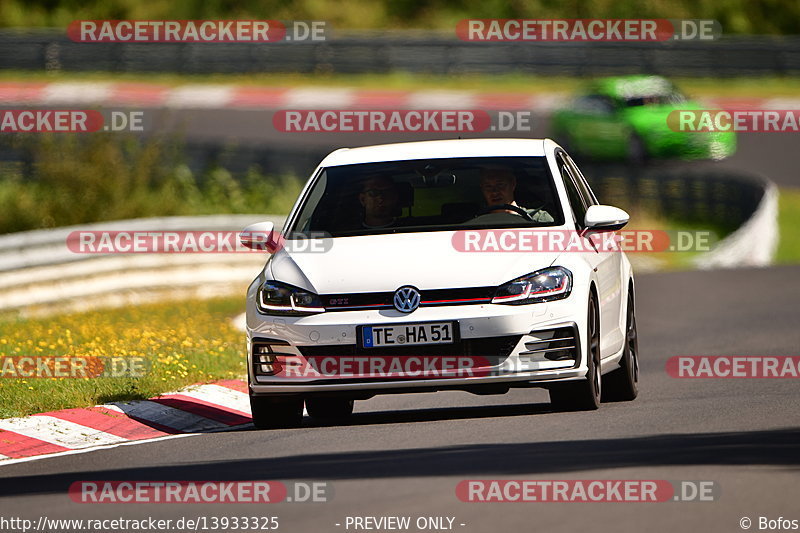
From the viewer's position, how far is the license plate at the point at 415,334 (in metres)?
9.37

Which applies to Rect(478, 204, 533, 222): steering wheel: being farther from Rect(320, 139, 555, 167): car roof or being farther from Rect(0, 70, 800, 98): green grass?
Rect(0, 70, 800, 98): green grass

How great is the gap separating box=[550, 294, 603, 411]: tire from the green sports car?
2221 cm

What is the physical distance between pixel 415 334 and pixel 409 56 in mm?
33301

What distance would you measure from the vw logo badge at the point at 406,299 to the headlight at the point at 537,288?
430 millimetres

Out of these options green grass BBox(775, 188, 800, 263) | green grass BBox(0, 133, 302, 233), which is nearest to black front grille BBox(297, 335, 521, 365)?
green grass BBox(0, 133, 302, 233)

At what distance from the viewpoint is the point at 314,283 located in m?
9.63

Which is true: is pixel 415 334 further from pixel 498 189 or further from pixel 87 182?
pixel 87 182

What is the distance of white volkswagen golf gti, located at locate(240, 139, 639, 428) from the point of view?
30.9 ft

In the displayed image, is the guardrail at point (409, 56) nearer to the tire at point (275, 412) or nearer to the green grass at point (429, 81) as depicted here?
the green grass at point (429, 81)

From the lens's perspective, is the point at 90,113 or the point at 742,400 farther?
the point at 90,113

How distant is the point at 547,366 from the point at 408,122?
26979mm

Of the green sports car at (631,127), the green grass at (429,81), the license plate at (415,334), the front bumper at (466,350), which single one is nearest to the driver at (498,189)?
the front bumper at (466,350)

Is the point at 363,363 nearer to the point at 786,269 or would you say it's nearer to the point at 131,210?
the point at 786,269

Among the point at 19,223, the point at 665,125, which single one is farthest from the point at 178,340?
the point at 665,125
